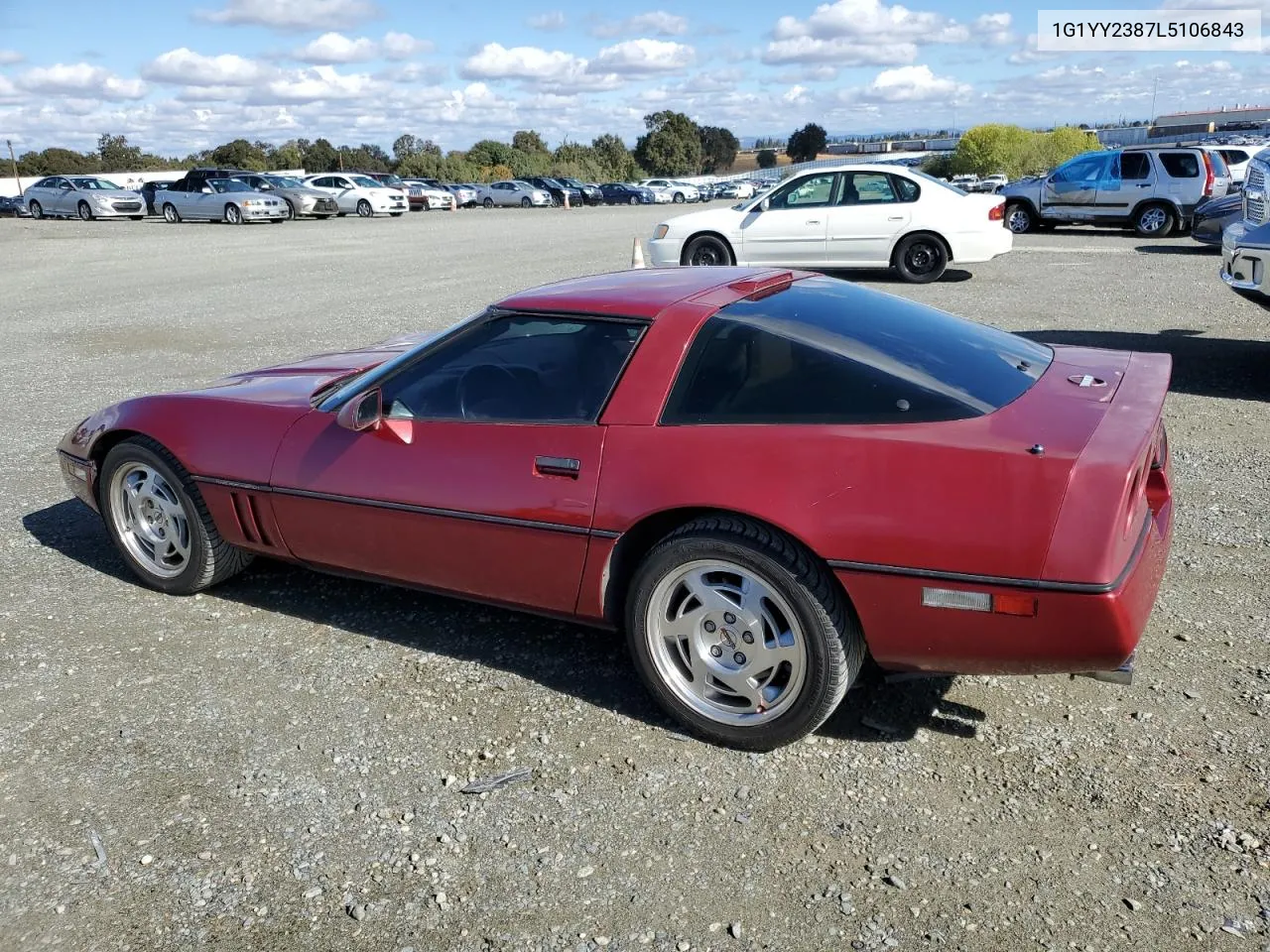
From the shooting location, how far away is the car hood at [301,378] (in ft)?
14.1

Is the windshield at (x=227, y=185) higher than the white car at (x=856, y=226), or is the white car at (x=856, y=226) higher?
the windshield at (x=227, y=185)

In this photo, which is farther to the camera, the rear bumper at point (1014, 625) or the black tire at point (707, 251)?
the black tire at point (707, 251)

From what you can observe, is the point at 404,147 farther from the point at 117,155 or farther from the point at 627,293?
the point at 627,293

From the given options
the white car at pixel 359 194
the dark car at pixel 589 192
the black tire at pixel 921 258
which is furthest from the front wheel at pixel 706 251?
the dark car at pixel 589 192

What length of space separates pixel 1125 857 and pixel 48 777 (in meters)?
3.13

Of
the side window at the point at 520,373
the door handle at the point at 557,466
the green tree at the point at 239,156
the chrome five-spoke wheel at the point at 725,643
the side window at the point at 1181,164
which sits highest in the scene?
the green tree at the point at 239,156

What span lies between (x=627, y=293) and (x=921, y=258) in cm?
1068

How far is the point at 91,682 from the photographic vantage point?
379cm

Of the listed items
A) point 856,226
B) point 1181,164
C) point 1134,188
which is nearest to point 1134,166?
point 1134,188

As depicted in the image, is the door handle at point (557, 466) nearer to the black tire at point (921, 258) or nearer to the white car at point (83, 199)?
the black tire at point (921, 258)

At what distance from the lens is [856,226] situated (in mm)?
13391

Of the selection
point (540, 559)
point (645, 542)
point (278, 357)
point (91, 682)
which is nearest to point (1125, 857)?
point (645, 542)

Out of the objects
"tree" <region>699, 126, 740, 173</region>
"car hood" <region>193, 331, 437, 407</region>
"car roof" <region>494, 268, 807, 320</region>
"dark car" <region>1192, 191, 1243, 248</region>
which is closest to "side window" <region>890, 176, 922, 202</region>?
"dark car" <region>1192, 191, 1243, 248</region>

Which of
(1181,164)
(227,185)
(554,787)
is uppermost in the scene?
(227,185)
